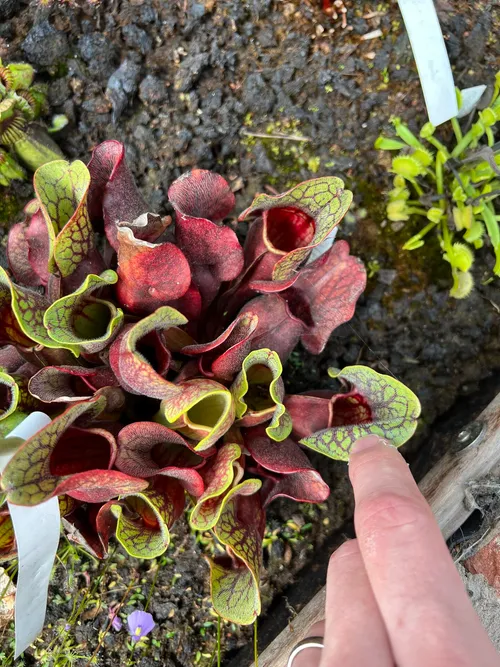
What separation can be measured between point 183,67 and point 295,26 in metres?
0.38

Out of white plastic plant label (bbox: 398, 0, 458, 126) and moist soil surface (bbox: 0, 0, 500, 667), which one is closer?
white plastic plant label (bbox: 398, 0, 458, 126)

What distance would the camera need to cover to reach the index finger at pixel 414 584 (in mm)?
649

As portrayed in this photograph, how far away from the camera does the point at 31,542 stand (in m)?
0.90

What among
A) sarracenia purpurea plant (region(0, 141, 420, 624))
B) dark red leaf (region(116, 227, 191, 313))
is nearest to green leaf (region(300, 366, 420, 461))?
sarracenia purpurea plant (region(0, 141, 420, 624))

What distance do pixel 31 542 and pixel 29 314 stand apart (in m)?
0.42

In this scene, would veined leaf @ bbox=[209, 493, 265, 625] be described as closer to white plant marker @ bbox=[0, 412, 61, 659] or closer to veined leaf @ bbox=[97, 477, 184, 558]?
veined leaf @ bbox=[97, 477, 184, 558]

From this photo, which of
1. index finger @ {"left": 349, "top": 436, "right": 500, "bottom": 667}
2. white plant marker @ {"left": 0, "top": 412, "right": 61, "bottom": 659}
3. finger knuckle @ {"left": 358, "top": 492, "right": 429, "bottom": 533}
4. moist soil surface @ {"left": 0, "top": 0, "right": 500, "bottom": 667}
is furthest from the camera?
moist soil surface @ {"left": 0, "top": 0, "right": 500, "bottom": 667}

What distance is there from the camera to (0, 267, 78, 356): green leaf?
0.94 m

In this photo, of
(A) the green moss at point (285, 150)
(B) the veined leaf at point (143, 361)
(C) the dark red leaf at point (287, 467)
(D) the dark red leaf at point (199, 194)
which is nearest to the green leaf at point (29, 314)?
(B) the veined leaf at point (143, 361)

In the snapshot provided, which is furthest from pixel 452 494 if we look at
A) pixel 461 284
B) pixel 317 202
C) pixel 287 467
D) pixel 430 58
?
pixel 430 58

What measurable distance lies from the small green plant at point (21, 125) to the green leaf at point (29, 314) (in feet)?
1.97

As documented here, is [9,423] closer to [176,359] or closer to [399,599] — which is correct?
[176,359]

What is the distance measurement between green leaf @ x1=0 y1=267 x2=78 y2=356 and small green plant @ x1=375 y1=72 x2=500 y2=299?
41.2 inches

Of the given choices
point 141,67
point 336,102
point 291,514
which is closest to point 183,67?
point 141,67
